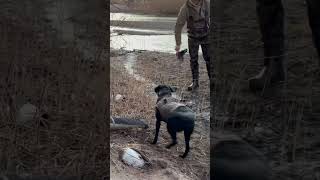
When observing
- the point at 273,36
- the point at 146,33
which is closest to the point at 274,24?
the point at 273,36

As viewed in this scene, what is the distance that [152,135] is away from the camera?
13.7ft

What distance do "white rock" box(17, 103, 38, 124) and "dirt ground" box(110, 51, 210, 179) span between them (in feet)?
2.33

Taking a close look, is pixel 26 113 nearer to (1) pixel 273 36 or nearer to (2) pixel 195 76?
(1) pixel 273 36

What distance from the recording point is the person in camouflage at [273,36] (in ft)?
9.50

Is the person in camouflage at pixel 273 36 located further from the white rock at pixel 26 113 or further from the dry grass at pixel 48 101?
the white rock at pixel 26 113

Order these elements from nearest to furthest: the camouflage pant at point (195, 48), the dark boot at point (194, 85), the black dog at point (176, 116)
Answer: the black dog at point (176, 116) < the camouflage pant at point (195, 48) < the dark boot at point (194, 85)

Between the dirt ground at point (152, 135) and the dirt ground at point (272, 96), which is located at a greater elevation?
the dirt ground at point (272, 96)

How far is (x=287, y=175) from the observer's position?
307 cm

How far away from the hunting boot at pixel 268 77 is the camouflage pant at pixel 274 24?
3 cm

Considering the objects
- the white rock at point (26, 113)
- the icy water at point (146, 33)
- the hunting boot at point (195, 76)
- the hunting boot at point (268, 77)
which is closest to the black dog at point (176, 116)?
the hunting boot at point (268, 77)

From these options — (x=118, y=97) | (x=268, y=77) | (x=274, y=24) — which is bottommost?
(x=118, y=97)

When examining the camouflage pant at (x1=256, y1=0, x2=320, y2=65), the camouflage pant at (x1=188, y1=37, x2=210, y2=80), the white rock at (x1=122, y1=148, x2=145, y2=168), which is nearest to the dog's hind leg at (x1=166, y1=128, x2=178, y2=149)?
the white rock at (x1=122, y1=148, x2=145, y2=168)

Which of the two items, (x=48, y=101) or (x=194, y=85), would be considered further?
(x=194, y=85)

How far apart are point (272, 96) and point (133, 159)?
1.15 m
